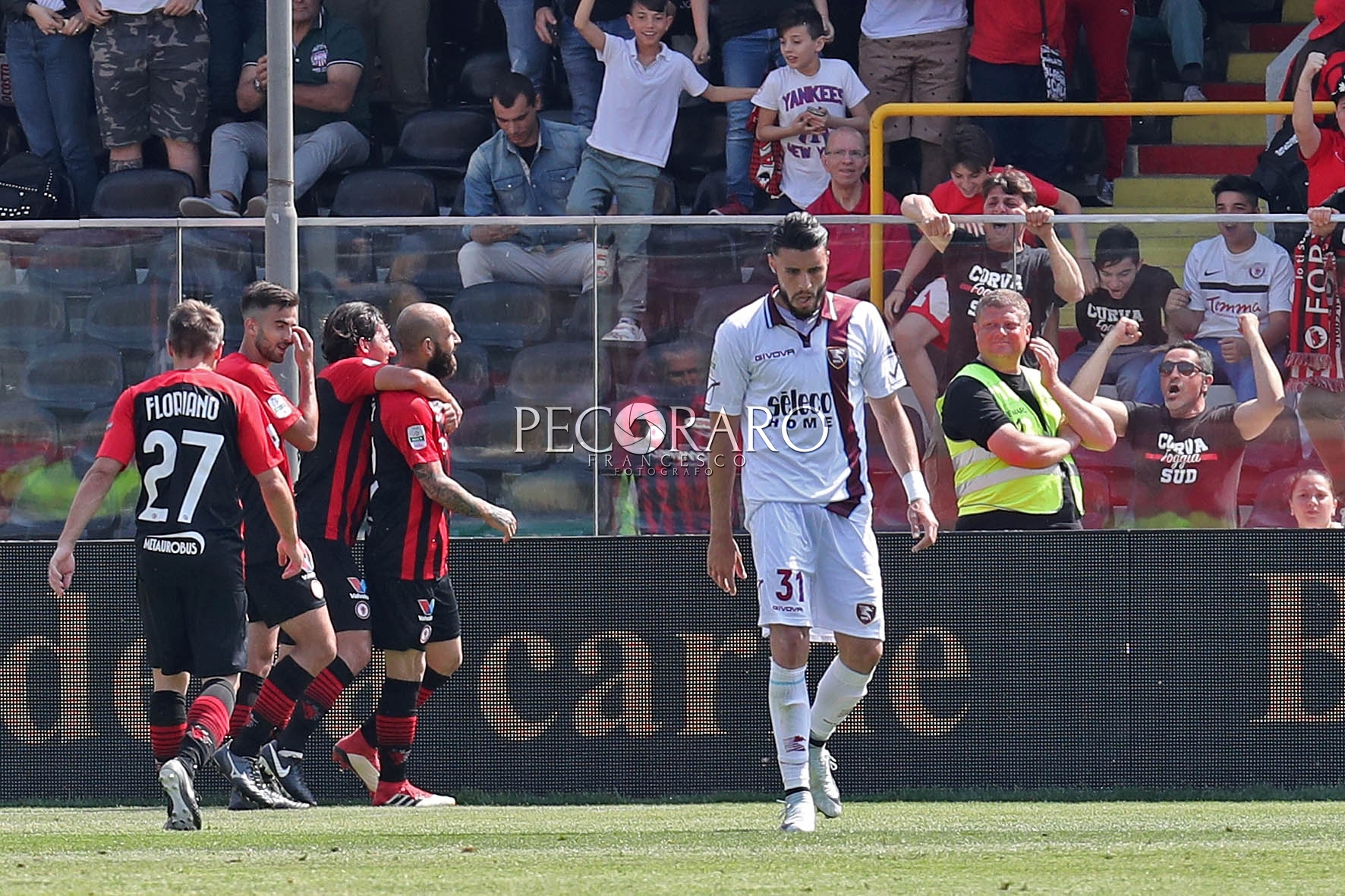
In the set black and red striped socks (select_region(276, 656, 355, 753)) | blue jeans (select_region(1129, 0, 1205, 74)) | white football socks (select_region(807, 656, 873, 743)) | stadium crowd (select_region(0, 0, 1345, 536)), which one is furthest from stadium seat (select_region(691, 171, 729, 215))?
white football socks (select_region(807, 656, 873, 743))

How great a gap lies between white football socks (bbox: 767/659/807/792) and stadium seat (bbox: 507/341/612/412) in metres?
2.44

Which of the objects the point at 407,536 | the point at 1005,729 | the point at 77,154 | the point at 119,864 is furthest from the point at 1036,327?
the point at 77,154

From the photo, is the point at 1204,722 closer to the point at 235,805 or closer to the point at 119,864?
the point at 235,805

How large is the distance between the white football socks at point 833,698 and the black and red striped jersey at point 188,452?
2.15 metres

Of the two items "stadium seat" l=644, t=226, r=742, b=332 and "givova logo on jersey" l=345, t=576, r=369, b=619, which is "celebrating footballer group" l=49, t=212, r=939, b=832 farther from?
"stadium seat" l=644, t=226, r=742, b=332

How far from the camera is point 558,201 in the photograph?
42.3ft

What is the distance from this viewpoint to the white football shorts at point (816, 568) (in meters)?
7.16

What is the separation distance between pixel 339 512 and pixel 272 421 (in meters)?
0.77

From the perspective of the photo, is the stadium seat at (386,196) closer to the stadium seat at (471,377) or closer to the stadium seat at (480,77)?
the stadium seat at (480,77)

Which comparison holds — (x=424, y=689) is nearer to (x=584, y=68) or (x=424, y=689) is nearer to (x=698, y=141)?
(x=698, y=141)

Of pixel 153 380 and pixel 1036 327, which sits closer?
pixel 153 380

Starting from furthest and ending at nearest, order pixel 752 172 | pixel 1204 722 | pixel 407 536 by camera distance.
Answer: pixel 752 172, pixel 1204 722, pixel 407 536

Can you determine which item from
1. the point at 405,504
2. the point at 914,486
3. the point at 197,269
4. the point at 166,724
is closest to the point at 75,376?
the point at 197,269

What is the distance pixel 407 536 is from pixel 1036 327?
9.57 feet
